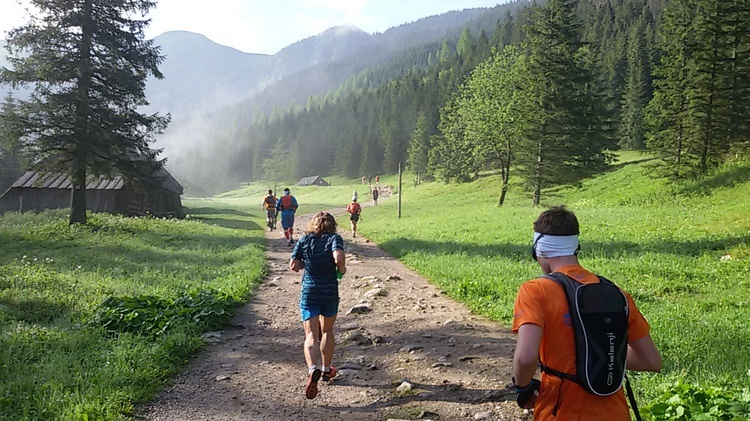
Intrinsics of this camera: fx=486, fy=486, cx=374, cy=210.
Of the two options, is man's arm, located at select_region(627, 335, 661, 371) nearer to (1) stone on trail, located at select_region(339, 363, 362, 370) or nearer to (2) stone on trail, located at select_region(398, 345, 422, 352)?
(1) stone on trail, located at select_region(339, 363, 362, 370)

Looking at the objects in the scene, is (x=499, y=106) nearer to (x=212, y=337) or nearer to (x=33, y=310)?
(x=212, y=337)

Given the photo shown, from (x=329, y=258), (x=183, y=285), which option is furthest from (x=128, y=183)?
(x=329, y=258)

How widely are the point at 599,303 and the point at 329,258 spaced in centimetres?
375

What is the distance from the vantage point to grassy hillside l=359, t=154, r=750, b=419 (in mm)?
5797

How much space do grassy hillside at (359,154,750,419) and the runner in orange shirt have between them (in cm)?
190

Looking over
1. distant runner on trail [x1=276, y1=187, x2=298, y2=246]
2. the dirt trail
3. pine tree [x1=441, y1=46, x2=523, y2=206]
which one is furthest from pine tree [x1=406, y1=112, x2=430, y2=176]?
the dirt trail

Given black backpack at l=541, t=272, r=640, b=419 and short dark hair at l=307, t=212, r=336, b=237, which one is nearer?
black backpack at l=541, t=272, r=640, b=419

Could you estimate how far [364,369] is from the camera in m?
6.13

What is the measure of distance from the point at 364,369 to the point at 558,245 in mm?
4042

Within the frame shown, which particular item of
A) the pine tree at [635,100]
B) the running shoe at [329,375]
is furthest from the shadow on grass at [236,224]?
the pine tree at [635,100]

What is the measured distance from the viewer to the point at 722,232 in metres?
14.2

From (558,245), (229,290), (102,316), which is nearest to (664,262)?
(229,290)

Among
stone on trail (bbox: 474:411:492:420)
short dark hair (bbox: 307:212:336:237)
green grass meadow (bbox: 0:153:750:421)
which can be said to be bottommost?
stone on trail (bbox: 474:411:492:420)

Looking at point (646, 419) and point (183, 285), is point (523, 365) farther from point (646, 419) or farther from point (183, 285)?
point (183, 285)
